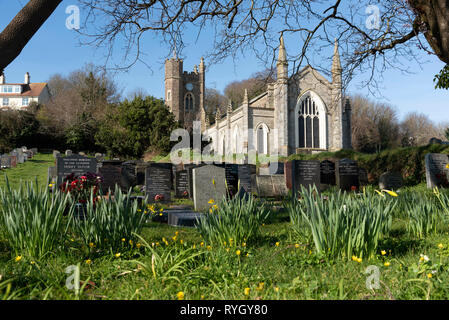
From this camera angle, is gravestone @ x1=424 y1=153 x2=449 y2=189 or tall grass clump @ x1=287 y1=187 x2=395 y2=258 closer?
tall grass clump @ x1=287 y1=187 x2=395 y2=258

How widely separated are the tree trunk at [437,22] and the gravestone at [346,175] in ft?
23.9

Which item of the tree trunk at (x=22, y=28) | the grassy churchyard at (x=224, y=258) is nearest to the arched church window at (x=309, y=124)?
the grassy churchyard at (x=224, y=258)

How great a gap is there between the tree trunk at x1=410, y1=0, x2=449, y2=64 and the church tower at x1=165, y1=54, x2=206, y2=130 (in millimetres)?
48575

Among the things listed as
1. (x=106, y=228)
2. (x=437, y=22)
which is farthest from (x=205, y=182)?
(x=437, y=22)

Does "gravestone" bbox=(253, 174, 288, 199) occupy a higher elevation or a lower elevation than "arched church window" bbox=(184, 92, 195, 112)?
lower

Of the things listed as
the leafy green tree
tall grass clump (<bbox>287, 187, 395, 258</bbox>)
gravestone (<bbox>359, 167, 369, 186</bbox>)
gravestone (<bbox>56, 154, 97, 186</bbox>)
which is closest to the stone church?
the leafy green tree

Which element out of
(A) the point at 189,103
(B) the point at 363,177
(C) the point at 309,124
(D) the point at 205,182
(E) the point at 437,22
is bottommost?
(B) the point at 363,177

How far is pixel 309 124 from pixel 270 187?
24.3 meters

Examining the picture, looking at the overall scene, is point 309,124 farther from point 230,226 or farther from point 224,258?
point 224,258

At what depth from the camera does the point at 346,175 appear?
13.1 m

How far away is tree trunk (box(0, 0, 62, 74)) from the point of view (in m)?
4.25

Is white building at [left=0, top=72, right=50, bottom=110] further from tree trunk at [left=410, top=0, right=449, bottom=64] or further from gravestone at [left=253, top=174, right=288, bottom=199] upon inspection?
tree trunk at [left=410, top=0, right=449, bottom=64]

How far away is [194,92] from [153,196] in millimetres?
50621

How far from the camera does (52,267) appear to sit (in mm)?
2936
